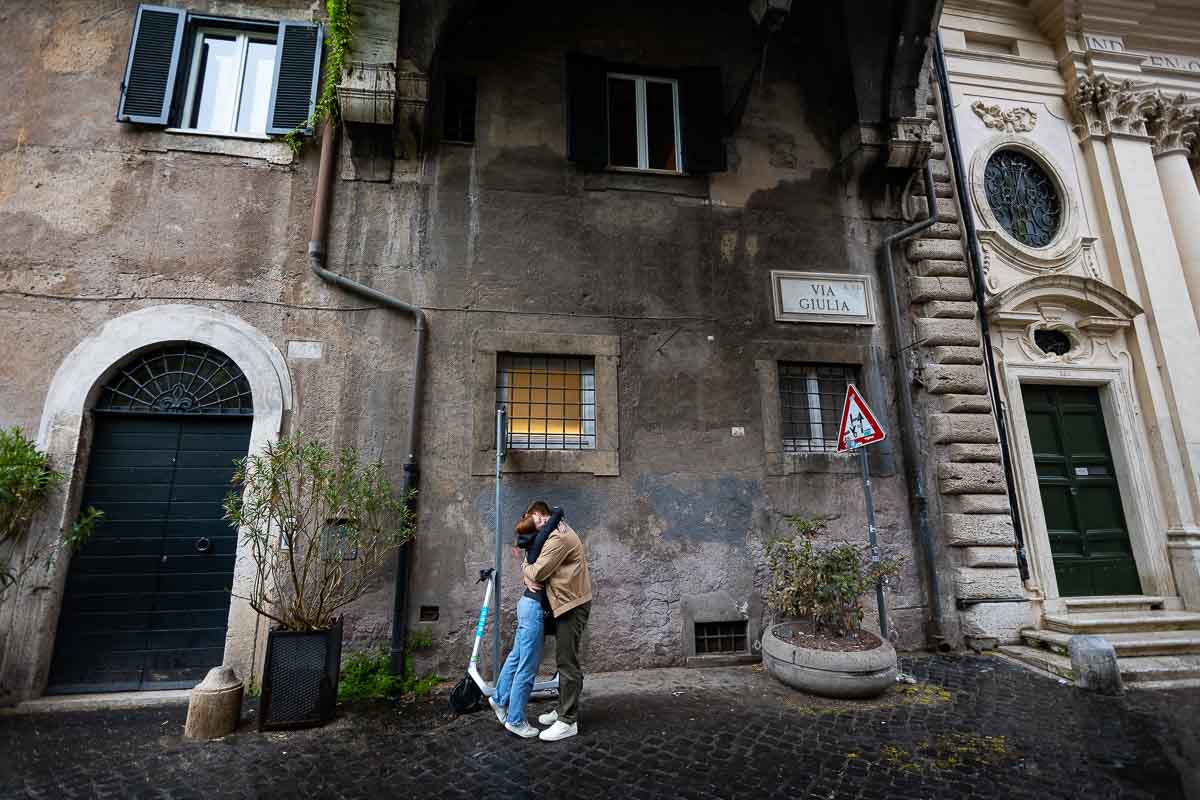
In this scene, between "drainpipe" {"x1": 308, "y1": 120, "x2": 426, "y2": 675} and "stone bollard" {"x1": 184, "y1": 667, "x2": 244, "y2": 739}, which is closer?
"stone bollard" {"x1": 184, "y1": 667, "x2": 244, "y2": 739}

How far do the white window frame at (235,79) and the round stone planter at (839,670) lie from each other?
298 inches

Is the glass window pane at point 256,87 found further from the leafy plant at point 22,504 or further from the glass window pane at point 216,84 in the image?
the leafy plant at point 22,504

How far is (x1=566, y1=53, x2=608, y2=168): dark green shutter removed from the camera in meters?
6.45

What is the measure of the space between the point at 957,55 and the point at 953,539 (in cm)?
718

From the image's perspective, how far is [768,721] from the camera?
436 centimetres

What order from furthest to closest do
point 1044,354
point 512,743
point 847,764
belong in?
point 1044,354, point 512,743, point 847,764

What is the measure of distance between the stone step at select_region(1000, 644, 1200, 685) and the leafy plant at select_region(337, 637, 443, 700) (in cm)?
588

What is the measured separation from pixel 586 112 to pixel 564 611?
217 inches

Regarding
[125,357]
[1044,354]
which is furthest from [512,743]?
[1044,354]

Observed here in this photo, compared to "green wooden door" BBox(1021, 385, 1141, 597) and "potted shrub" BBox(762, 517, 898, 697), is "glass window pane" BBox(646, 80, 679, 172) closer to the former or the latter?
"potted shrub" BBox(762, 517, 898, 697)

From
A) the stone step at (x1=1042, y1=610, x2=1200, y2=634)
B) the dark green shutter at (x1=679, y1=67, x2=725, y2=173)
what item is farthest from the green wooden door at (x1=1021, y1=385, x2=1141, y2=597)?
the dark green shutter at (x1=679, y1=67, x2=725, y2=173)

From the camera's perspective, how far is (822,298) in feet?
22.3

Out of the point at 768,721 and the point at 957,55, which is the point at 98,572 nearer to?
the point at 768,721

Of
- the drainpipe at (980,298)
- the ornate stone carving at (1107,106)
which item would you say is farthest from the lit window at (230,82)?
the ornate stone carving at (1107,106)
